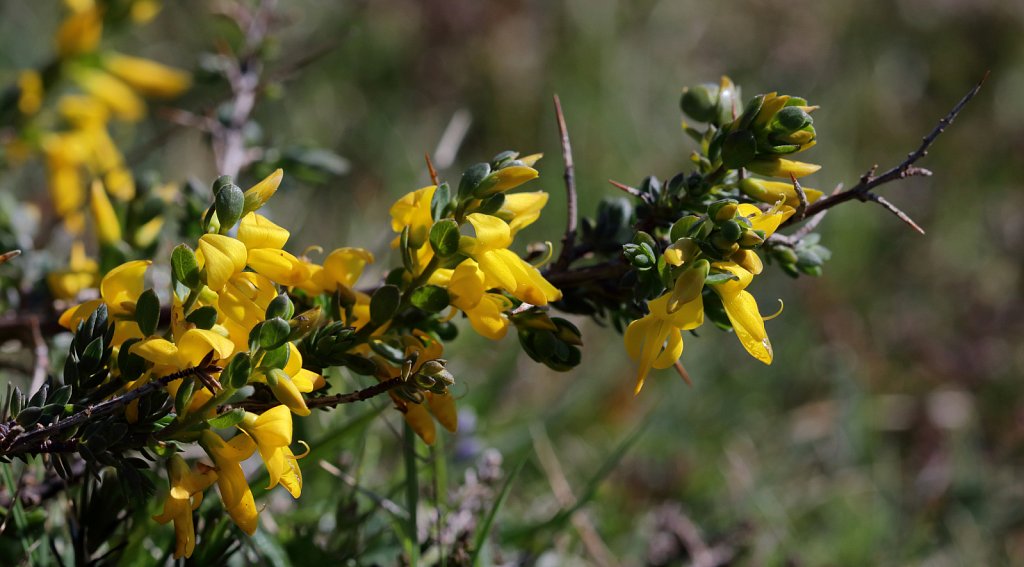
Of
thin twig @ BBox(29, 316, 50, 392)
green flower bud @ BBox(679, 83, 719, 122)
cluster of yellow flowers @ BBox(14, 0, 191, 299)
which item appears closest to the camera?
green flower bud @ BBox(679, 83, 719, 122)

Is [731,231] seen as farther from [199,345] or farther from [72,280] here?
[72,280]

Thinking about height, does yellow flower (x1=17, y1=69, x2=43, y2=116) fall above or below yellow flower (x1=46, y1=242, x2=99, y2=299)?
above

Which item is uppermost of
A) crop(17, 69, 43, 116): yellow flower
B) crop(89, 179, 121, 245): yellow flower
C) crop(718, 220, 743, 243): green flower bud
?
crop(718, 220, 743, 243): green flower bud

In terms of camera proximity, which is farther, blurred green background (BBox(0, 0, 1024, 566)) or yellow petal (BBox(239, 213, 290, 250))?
blurred green background (BBox(0, 0, 1024, 566))

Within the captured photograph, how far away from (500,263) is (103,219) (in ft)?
2.57

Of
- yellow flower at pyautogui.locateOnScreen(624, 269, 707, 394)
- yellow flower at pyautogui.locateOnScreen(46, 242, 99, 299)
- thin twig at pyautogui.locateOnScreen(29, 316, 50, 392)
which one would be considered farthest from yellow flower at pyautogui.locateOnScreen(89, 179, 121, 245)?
yellow flower at pyautogui.locateOnScreen(624, 269, 707, 394)

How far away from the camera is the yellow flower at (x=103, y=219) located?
1.43 metres

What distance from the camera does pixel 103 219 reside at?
1434mm

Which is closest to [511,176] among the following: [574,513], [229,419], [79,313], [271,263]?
[271,263]

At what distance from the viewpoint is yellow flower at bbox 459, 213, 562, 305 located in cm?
92

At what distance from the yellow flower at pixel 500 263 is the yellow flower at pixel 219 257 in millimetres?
211

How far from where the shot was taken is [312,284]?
1022 mm

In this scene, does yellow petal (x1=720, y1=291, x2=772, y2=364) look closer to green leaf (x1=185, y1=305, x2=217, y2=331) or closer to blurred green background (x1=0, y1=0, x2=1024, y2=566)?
green leaf (x1=185, y1=305, x2=217, y2=331)

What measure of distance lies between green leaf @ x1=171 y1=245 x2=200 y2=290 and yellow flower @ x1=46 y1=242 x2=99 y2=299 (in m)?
0.64
